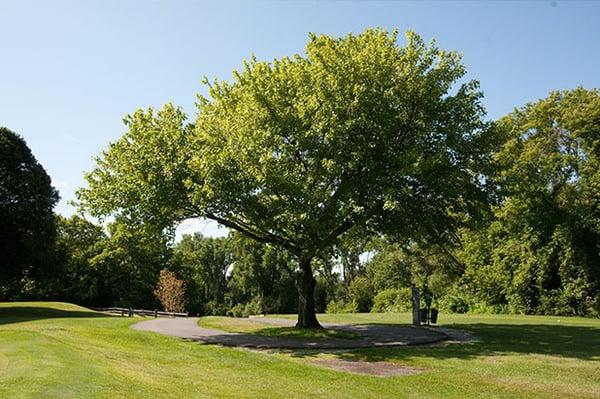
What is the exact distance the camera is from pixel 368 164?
Result: 21266 millimetres

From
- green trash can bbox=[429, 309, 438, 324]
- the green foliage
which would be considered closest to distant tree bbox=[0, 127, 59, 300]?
green trash can bbox=[429, 309, 438, 324]

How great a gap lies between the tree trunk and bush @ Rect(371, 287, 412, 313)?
83.8 ft

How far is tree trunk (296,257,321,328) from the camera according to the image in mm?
25141

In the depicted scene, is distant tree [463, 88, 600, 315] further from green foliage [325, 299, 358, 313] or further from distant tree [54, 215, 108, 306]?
distant tree [54, 215, 108, 306]

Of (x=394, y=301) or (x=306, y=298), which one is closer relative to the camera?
(x=306, y=298)

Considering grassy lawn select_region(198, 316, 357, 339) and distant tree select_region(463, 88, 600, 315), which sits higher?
distant tree select_region(463, 88, 600, 315)

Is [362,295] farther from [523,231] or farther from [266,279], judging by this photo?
[523,231]

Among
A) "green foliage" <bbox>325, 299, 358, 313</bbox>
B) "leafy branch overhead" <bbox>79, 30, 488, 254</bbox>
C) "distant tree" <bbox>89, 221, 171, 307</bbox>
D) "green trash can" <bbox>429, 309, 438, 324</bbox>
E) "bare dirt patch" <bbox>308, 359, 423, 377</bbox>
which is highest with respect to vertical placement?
"leafy branch overhead" <bbox>79, 30, 488, 254</bbox>

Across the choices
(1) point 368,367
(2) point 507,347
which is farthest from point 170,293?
(1) point 368,367

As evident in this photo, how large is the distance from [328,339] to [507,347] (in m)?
6.84

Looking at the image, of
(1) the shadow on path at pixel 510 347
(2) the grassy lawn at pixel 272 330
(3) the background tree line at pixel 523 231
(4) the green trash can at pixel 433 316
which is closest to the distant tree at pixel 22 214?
(3) the background tree line at pixel 523 231

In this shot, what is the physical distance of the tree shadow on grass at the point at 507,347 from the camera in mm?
17281

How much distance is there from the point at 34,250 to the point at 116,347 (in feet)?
79.7

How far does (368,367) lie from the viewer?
15.4 metres
